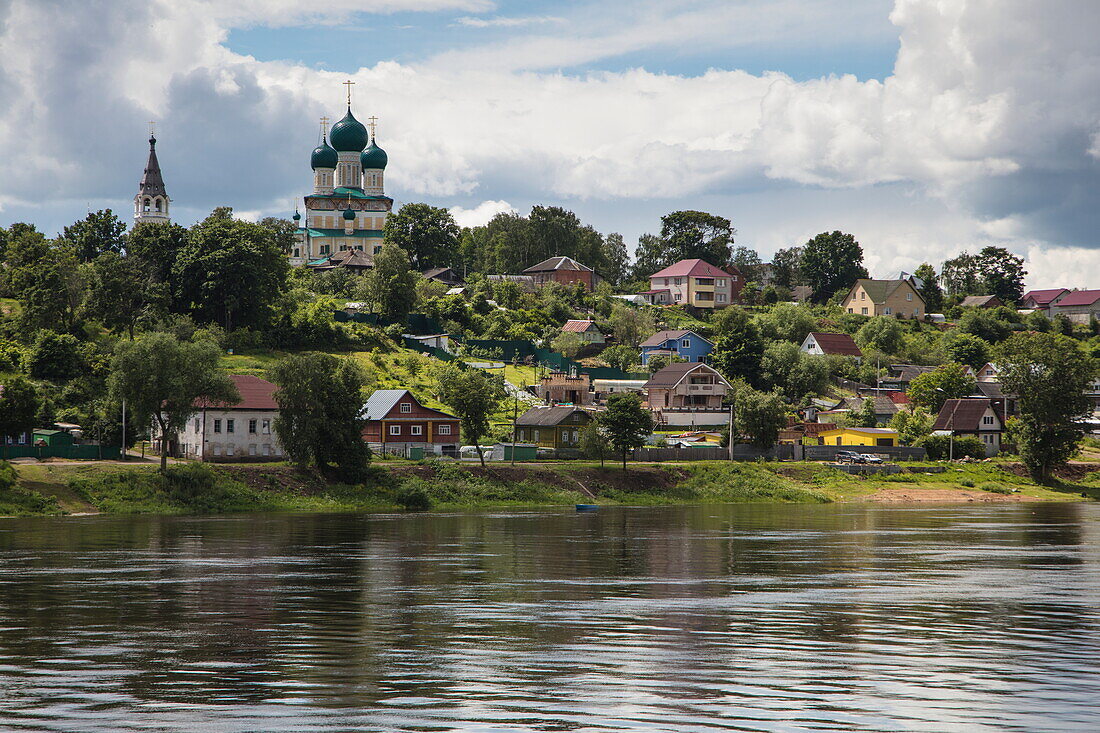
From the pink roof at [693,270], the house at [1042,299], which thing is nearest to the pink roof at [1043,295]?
the house at [1042,299]

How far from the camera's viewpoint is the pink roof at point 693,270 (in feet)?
555

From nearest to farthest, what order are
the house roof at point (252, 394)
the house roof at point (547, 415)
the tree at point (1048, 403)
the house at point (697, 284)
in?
the house roof at point (252, 394) < the tree at point (1048, 403) < the house roof at point (547, 415) < the house at point (697, 284)

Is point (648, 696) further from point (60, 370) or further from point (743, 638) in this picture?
point (60, 370)

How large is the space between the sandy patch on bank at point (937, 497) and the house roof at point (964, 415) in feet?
46.5

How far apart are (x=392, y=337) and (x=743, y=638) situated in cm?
9586

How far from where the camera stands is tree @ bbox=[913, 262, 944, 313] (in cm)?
17462

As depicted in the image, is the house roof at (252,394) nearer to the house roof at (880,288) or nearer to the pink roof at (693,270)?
the pink roof at (693,270)

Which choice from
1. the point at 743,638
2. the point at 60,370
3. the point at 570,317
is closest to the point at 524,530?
the point at 743,638

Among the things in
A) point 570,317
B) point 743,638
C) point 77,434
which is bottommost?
point 743,638

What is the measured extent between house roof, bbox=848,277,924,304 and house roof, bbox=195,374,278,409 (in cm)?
10528

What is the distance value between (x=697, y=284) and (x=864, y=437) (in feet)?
220

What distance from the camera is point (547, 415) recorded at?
99.0 metres

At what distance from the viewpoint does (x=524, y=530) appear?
2363 inches

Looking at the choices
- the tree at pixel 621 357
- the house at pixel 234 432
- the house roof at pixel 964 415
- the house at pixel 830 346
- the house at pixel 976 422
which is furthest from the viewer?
the house at pixel 830 346
